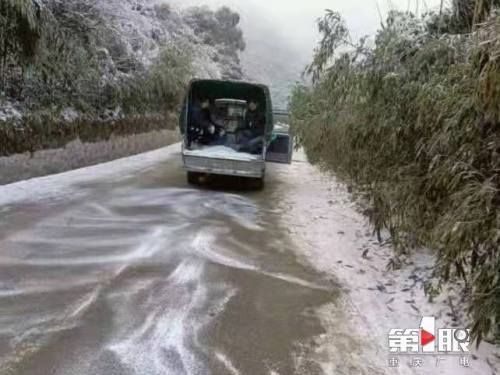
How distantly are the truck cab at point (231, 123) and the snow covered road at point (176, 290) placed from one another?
219cm

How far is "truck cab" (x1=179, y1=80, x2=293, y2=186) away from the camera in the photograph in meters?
8.51

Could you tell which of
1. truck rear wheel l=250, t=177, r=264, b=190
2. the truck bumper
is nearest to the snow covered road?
the truck bumper

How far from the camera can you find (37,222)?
517 centimetres

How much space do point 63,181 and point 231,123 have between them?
381cm

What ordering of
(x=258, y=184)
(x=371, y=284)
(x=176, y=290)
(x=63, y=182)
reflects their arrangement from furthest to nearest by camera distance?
(x=258, y=184) → (x=63, y=182) → (x=371, y=284) → (x=176, y=290)

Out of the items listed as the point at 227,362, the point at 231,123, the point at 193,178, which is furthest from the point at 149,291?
the point at 231,123

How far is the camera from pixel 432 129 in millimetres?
3436

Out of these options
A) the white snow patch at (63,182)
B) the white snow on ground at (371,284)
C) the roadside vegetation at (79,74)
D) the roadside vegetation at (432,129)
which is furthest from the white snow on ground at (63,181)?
the roadside vegetation at (432,129)

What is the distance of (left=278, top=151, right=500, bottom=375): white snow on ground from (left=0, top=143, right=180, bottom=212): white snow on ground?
3.50 metres

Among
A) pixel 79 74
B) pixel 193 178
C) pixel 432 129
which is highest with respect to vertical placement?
pixel 79 74

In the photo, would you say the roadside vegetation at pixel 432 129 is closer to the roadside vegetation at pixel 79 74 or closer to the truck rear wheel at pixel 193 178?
the truck rear wheel at pixel 193 178

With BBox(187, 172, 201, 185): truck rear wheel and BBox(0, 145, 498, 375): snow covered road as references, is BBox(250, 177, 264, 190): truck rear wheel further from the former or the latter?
BBox(0, 145, 498, 375): snow covered road

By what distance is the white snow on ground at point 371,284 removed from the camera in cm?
280

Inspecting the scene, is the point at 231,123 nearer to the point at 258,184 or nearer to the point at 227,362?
the point at 258,184
